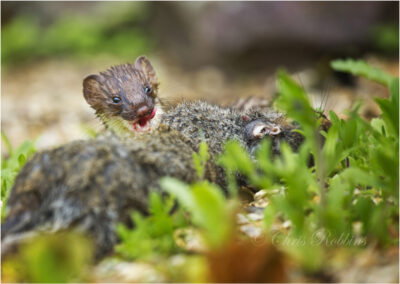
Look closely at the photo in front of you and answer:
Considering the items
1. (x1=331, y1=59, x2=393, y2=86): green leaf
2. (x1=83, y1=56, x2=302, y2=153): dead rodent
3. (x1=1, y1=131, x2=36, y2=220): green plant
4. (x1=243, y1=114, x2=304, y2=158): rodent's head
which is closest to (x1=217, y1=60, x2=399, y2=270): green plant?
(x1=331, y1=59, x2=393, y2=86): green leaf

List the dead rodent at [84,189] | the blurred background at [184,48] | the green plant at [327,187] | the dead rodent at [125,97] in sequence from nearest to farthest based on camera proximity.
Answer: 1. the green plant at [327,187]
2. the dead rodent at [84,189]
3. the dead rodent at [125,97]
4. the blurred background at [184,48]

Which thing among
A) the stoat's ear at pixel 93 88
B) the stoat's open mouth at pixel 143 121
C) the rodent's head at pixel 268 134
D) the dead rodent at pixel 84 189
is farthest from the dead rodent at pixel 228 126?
the stoat's ear at pixel 93 88

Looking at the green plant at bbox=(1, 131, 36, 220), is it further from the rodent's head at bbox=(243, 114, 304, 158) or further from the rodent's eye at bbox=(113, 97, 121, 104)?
the rodent's head at bbox=(243, 114, 304, 158)

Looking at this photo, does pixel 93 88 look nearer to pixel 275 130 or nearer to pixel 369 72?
pixel 275 130

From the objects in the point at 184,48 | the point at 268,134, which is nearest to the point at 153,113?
the point at 268,134

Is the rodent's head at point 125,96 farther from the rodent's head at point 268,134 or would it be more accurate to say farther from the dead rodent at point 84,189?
the dead rodent at point 84,189

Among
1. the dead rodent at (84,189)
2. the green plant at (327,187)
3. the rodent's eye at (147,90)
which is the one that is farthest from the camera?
the rodent's eye at (147,90)
